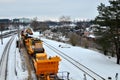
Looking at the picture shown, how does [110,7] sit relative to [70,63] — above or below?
above

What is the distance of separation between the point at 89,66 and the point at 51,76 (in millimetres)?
10090

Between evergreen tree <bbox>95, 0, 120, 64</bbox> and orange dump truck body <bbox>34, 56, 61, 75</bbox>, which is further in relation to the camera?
evergreen tree <bbox>95, 0, 120, 64</bbox>

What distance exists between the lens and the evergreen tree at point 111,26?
37.1 meters

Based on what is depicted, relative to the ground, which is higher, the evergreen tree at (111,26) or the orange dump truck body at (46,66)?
the evergreen tree at (111,26)

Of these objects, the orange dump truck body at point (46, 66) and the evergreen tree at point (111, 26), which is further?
the evergreen tree at point (111, 26)

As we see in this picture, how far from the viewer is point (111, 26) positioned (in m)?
37.6

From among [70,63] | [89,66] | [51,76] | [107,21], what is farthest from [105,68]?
[51,76]

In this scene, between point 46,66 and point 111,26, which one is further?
point 111,26

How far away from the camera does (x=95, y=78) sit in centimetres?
2677

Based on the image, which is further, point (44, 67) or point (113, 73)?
point (113, 73)

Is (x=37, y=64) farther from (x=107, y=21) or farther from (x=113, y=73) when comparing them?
(x=107, y=21)

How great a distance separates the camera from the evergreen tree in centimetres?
3706

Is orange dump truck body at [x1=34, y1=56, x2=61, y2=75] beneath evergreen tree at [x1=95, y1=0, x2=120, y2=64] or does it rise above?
beneath

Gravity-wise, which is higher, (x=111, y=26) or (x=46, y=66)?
(x=111, y=26)
